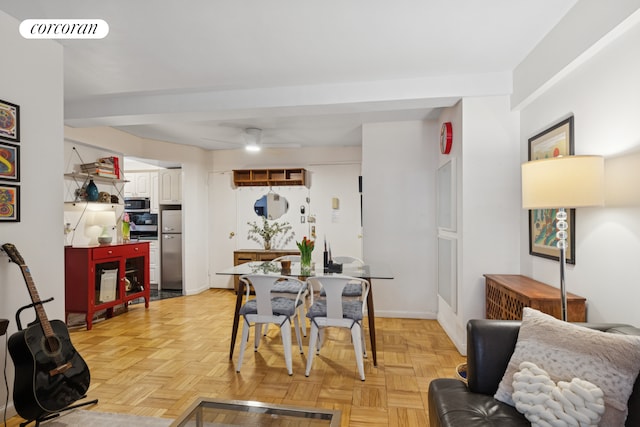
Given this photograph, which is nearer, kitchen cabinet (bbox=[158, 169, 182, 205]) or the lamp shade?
the lamp shade

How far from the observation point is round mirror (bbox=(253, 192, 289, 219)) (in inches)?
241

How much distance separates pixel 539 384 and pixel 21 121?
306cm

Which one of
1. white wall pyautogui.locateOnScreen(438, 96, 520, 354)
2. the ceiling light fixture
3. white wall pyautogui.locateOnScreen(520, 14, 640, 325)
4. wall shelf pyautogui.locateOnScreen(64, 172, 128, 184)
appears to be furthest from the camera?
the ceiling light fixture

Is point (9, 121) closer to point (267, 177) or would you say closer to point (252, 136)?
point (252, 136)

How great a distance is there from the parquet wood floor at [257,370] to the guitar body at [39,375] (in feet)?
1.03

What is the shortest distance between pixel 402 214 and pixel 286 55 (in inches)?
93.5

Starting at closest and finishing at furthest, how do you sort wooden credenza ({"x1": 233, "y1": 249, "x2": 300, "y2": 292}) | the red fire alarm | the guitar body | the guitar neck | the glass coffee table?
the glass coffee table
the guitar body
the guitar neck
the red fire alarm
wooden credenza ({"x1": 233, "y1": 249, "x2": 300, "y2": 292})

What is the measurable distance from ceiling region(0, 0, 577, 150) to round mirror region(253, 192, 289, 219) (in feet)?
7.39

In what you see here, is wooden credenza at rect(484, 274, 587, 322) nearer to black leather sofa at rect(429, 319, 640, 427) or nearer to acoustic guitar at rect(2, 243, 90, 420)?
black leather sofa at rect(429, 319, 640, 427)

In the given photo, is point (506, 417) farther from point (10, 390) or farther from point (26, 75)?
point (26, 75)

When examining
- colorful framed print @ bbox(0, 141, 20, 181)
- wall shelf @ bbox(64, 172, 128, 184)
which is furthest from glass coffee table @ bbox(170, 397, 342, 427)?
wall shelf @ bbox(64, 172, 128, 184)

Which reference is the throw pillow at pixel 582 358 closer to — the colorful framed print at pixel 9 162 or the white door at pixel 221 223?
the colorful framed print at pixel 9 162

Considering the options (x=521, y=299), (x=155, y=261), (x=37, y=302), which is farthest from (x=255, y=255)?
(x=521, y=299)

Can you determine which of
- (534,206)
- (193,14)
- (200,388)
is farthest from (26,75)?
(534,206)
